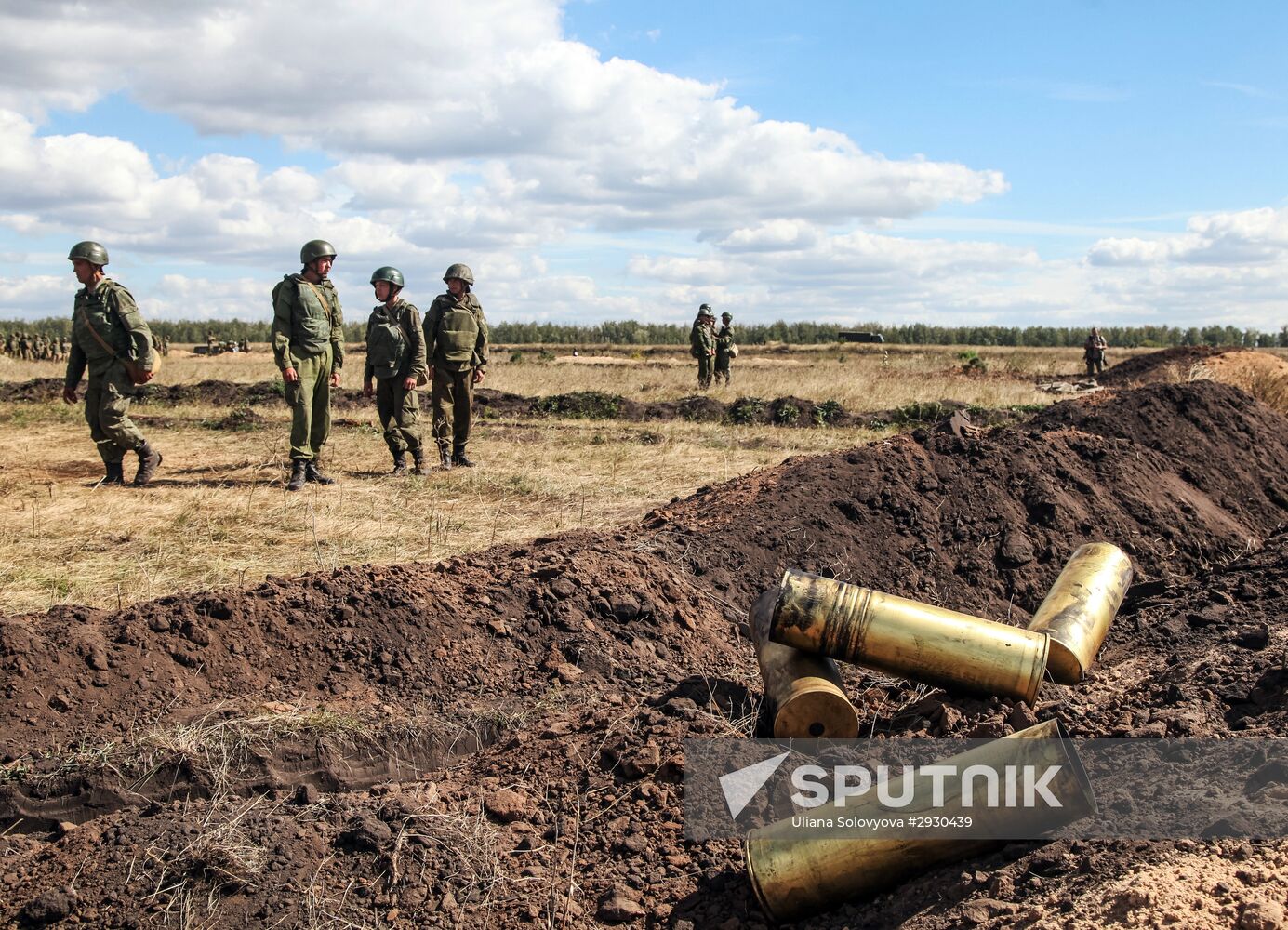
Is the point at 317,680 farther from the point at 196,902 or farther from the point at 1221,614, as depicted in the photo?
the point at 1221,614

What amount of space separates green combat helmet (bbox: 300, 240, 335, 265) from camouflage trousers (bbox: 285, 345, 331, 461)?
86cm

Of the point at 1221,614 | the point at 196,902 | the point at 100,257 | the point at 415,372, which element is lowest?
the point at 196,902

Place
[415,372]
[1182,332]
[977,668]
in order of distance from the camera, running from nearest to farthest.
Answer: [977,668] → [415,372] → [1182,332]

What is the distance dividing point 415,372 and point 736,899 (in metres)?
8.16

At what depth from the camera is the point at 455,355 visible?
11.1 meters

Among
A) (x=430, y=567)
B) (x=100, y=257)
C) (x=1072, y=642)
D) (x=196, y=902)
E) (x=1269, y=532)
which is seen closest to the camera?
(x=196, y=902)

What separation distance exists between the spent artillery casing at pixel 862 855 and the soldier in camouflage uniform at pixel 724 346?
19782 mm

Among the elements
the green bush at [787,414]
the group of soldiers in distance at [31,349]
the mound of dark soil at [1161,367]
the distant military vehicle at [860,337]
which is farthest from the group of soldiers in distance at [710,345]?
the distant military vehicle at [860,337]

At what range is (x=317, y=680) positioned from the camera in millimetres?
4871

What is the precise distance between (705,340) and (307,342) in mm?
13270

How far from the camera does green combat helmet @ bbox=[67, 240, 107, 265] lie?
950 cm

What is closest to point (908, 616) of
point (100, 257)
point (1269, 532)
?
point (1269, 532)

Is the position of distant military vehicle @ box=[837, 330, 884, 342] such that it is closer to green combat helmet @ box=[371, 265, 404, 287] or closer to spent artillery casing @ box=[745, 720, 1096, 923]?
green combat helmet @ box=[371, 265, 404, 287]

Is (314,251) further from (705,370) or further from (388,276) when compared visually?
(705,370)
